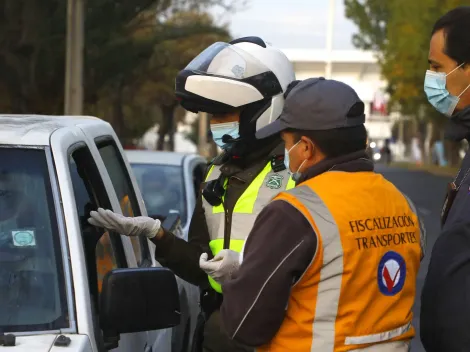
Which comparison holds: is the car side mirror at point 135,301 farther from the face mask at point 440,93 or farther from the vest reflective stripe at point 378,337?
the face mask at point 440,93

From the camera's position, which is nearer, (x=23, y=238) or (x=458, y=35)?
(x=23, y=238)

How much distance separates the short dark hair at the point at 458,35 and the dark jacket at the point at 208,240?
0.92 metres

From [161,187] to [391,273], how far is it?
620cm

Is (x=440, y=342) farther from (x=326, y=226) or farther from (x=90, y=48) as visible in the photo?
(x=90, y=48)

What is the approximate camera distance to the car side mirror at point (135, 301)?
10.5 feet

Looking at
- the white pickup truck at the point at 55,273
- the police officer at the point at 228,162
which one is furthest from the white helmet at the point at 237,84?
the white pickup truck at the point at 55,273

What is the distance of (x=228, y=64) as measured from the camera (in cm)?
426

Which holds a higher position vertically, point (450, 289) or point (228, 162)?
point (228, 162)

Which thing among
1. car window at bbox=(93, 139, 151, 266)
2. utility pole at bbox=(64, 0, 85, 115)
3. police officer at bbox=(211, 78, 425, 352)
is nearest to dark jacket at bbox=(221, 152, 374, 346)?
police officer at bbox=(211, 78, 425, 352)

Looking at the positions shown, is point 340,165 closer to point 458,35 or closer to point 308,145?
point 308,145

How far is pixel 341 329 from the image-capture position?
115 inches

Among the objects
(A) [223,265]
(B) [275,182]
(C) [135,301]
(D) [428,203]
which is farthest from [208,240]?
(D) [428,203]

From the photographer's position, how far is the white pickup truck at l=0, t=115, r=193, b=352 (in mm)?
3119

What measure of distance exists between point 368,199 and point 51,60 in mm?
15156
